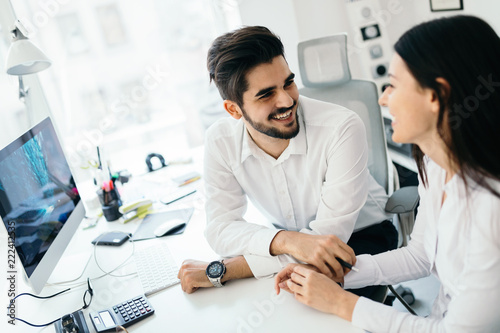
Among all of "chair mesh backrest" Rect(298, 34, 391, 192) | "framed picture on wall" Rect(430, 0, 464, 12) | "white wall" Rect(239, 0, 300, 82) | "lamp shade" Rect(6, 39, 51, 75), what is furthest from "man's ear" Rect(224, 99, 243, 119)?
"framed picture on wall" Rect(430, 0, 464, 12)

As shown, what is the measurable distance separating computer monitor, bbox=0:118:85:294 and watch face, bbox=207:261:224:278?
490 millimetres

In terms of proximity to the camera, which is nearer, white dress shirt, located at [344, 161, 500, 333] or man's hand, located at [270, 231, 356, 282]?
white dress shirt, located at [344, 161, 500, 333]

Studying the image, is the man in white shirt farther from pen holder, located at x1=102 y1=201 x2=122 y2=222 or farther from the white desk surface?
pen holder, located at x1=102 y1=201 x2=122 y2=222

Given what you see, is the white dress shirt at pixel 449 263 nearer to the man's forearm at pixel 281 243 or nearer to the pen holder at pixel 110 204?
the man's forearm at pixel 281 243

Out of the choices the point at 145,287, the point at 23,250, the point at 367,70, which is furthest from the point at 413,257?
the point at 367,70

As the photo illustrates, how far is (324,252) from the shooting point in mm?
1136

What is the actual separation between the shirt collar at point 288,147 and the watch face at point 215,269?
1.42 ft

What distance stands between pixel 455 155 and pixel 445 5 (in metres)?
1.82

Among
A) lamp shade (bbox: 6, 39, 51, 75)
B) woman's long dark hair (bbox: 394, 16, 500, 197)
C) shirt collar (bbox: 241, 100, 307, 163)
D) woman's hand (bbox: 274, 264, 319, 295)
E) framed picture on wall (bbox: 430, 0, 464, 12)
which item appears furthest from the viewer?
framed picture on wall (bbox: 430, 0, 464, 12)

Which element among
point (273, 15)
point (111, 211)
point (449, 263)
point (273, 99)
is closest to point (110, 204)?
point (111, 211)

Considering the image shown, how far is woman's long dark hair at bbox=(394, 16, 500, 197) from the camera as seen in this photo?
814 mm

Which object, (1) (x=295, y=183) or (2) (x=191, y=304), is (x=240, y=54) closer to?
(1) (x=295, y=183)

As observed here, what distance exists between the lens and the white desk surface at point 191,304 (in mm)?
990

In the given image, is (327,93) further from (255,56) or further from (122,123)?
(122,123)
